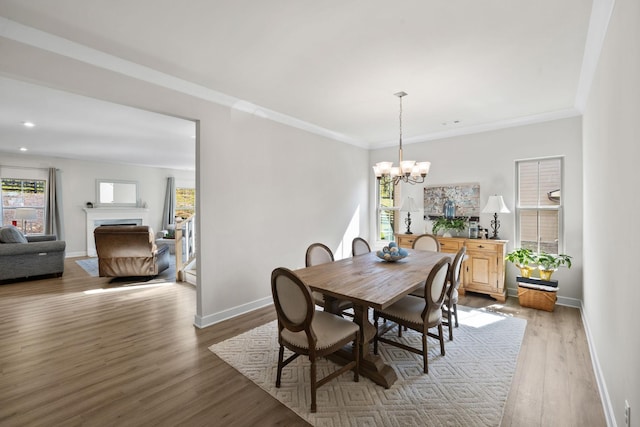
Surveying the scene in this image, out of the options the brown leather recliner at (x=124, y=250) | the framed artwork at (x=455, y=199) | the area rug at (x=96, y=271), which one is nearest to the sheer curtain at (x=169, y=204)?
the area rug at (x=96, y=271)

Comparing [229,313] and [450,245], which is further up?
[450,245]

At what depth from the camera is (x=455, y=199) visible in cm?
483

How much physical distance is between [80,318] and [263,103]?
3477mm

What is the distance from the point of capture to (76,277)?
17.8 ft

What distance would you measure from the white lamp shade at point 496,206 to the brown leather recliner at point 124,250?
561 centimetres

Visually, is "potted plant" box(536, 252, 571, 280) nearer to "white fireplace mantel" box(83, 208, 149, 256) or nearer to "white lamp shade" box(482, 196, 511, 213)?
"white lamp shade" box(482, 196, 511, 213)

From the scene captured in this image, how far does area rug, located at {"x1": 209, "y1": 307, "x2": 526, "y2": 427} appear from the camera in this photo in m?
1.85

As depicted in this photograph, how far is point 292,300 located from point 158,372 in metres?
1.43

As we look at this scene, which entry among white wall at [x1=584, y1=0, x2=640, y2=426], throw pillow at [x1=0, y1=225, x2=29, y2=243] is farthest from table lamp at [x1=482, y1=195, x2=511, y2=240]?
throw pillow at [x1=0, y1=225, x2=29, y2=243]

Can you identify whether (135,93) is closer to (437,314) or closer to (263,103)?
(263,103)

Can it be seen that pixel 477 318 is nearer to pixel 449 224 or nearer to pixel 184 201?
pixel 449 224

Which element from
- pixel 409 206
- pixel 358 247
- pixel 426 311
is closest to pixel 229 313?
pixel 358 247

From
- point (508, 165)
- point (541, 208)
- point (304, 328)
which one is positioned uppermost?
point (508, 165)

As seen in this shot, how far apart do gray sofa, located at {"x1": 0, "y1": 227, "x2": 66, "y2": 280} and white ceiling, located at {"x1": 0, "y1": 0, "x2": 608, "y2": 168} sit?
7.35ft
